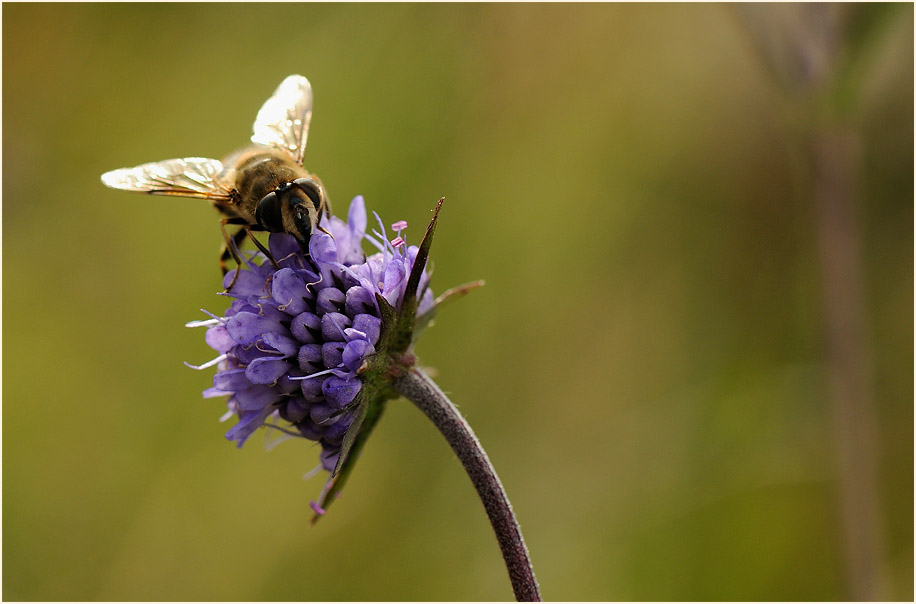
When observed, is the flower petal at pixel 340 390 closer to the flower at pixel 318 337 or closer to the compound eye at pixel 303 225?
the flower at pixel 318 337

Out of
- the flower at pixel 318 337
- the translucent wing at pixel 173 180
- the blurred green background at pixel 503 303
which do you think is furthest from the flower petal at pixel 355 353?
the blurred green background at pixel 503 303

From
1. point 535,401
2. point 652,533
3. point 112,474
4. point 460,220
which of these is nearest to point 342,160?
point 460,220

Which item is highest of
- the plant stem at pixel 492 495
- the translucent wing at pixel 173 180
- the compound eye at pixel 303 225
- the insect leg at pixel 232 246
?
the translucent wing at pixel 173 180

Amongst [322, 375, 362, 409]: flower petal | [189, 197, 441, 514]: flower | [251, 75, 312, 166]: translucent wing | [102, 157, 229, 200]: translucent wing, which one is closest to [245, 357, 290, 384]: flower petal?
[189, 197, 441, 514]: flower

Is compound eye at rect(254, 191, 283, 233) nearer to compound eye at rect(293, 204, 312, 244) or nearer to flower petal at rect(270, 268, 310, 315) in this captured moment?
compound eye at rect(293, 204, 312, 244)

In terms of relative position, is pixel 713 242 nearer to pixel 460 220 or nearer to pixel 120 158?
pixel 460 220

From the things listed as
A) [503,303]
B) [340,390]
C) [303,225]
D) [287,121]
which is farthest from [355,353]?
[503,303]

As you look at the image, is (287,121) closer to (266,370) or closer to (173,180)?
(173,180)
